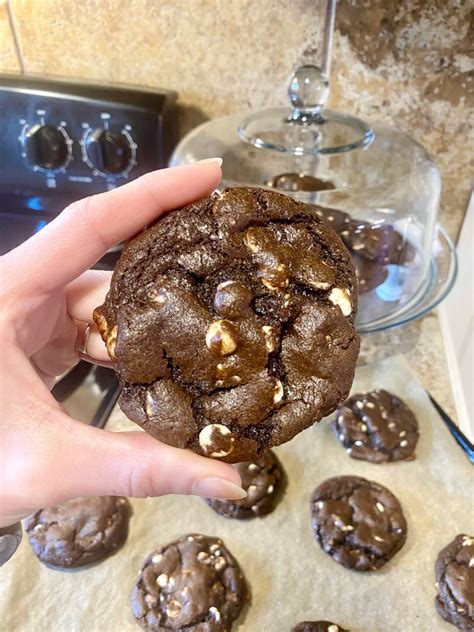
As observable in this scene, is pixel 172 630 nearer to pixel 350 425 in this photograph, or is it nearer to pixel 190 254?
pixel 350 425

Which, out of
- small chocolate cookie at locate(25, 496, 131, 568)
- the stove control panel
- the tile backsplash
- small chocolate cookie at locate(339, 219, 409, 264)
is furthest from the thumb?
the tile backsplash

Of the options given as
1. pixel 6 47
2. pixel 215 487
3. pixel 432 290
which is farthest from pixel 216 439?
pixel 6 47

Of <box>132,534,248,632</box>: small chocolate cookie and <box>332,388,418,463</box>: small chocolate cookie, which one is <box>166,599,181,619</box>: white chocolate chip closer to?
<box>132,534,248,632</box>: small chocolate cookie

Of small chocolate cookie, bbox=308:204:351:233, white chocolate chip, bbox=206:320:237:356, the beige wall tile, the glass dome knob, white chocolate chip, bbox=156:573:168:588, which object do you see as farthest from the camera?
the beige wall tile

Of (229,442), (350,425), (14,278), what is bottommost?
(350,425)

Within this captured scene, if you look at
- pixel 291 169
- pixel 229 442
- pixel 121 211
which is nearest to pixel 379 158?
pixel 291 169

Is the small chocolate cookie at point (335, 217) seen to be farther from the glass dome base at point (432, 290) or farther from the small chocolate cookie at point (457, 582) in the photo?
the small chocolate cookie at point (457, 582)
